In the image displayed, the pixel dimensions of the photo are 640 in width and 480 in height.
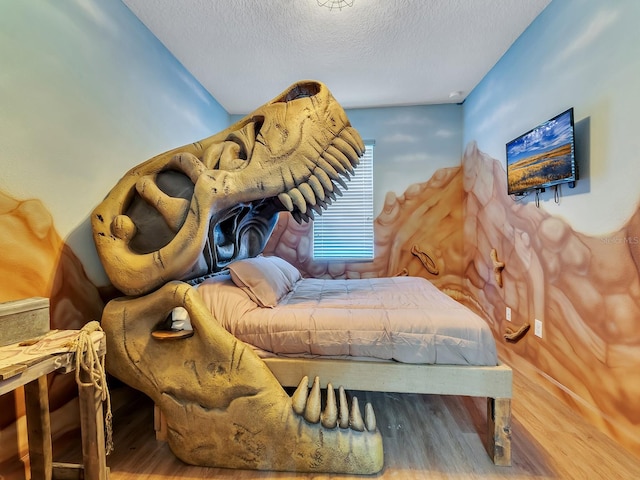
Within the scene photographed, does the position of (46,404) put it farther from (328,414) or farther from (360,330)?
(360,330)

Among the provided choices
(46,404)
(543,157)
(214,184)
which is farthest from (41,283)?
(543,157)

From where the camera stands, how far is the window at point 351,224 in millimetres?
3611

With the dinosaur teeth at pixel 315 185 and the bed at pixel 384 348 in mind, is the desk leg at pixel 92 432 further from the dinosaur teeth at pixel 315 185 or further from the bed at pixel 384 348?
the dinosaur teeth at pixel 315 185

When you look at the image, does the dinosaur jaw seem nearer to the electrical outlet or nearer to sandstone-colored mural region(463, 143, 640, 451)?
sandstone-colored mural region(463, 143, 640, 451)

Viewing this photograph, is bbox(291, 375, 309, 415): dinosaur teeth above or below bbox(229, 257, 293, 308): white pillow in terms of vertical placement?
below

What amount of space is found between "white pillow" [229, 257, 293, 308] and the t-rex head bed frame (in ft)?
0.84

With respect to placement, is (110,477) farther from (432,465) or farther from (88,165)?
(88,165)

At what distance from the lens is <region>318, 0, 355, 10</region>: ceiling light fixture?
1.89 metres

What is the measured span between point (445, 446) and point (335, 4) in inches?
103

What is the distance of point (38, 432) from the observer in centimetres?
124

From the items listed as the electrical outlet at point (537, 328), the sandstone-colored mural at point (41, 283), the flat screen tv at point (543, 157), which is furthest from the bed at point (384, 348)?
the flat screen tv at point (543, 157)

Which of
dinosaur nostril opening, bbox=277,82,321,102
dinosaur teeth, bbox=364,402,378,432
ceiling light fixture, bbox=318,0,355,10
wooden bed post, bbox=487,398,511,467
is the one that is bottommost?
wooden bed post, bbox=487,398,511,467

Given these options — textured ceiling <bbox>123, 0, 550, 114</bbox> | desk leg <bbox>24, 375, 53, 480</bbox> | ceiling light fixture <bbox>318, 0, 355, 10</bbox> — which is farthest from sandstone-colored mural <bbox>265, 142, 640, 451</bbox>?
desk leg <bbox>24, 375, 53, 480</bbox>

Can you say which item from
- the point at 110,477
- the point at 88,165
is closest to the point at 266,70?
the point at 88,165
